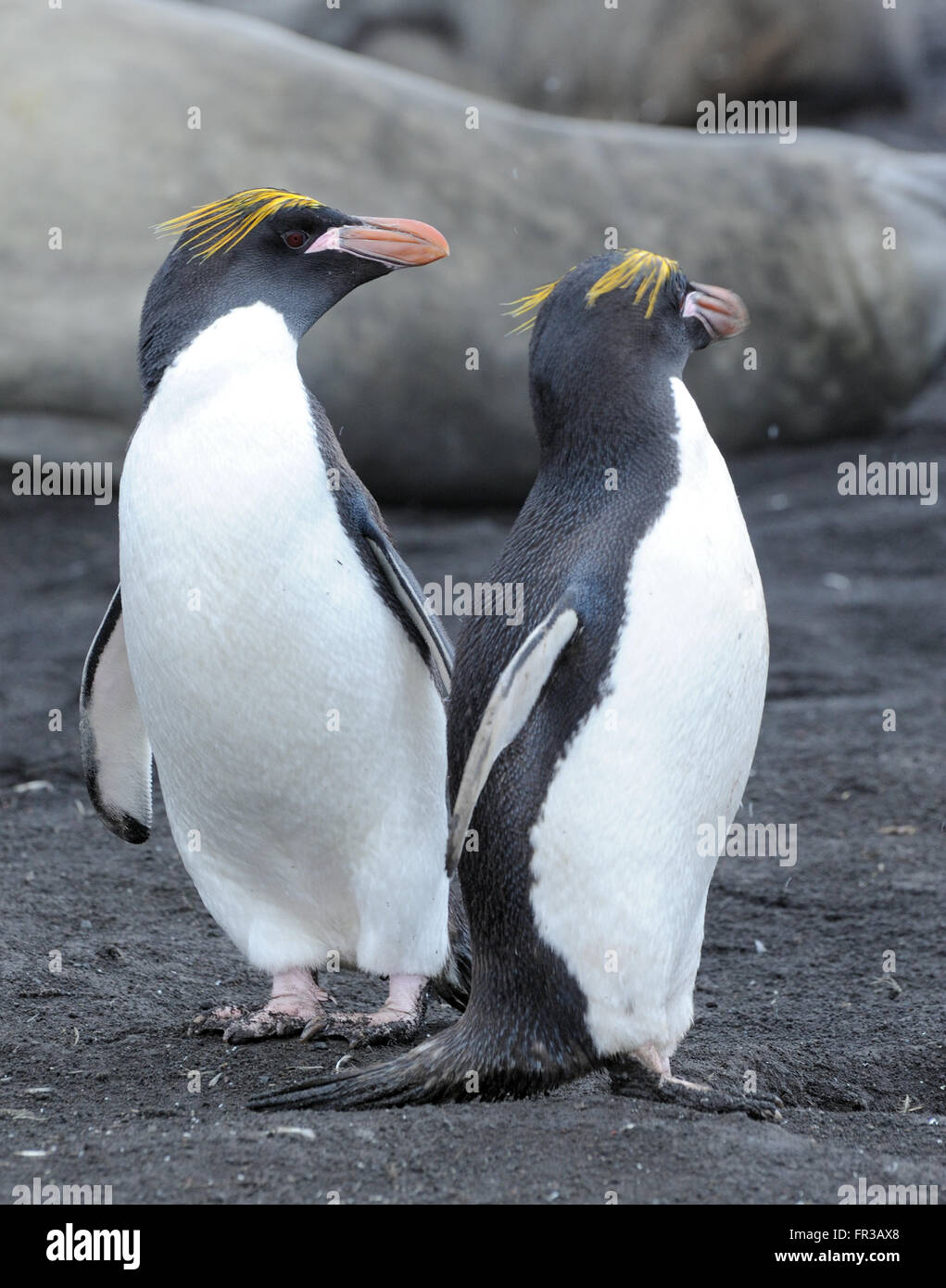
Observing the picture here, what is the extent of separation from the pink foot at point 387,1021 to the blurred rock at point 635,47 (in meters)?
8.93

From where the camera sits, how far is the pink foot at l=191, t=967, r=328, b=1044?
2.75m


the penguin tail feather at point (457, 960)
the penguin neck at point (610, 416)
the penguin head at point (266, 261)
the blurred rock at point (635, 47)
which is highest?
the blurred rock at point (635, 47)

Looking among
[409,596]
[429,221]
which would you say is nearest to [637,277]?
[409,596]

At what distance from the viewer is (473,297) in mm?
6594

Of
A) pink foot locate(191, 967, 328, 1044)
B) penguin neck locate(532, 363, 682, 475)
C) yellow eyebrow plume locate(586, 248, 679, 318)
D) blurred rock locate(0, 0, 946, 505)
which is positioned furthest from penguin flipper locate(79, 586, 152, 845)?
blurred rock locate(0, 0, 946, 505)

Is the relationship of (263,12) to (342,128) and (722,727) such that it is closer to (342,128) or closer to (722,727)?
(342,128)

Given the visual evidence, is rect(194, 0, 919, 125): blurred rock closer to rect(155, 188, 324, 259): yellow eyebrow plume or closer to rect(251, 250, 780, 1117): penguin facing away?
→ rect(155, 188, 324, 259): yellow eyebrow plume

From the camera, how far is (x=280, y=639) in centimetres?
270

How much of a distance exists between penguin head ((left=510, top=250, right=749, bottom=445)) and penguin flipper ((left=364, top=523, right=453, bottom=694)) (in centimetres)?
39

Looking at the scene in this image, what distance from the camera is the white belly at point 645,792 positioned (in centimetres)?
236

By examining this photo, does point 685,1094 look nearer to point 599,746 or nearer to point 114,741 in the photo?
point 599,746

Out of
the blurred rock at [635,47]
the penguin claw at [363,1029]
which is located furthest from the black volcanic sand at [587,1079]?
the blurred rock at [635,47]

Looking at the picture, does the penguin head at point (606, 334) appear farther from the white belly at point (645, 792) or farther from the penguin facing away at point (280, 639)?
the penguin facing away at point (280, 639)
